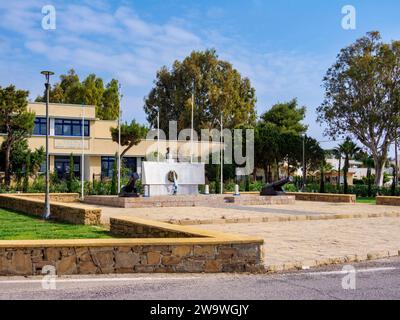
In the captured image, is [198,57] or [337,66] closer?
[337,66]

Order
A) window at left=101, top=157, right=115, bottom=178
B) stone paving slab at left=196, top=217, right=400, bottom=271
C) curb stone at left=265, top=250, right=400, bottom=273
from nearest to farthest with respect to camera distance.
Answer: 1. curb stone at left=265, top=250, right=400, bottom=273
2. stone paving slab at left=196, top=217, right=400, bottom=271
3. window at left=101, top=157, right=115, bottom=178

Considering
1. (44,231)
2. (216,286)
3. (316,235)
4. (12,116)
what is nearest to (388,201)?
(316,235)

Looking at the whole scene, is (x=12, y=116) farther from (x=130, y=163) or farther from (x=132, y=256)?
(x=132, y=256)

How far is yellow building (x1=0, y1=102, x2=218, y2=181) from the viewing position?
Answer: 46.8 m

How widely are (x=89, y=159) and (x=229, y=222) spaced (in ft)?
107

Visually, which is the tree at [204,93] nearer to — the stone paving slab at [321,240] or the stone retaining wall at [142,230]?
the stone paving slab at [321,240]

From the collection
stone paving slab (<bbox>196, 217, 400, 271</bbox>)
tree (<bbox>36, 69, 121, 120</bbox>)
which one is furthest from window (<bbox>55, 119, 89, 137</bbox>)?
stone paving slab (<bbox>196, 217, 400, 271</bbox>)

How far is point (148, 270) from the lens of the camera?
29.0ft

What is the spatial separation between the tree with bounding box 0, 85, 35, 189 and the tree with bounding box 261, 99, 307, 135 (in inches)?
1487

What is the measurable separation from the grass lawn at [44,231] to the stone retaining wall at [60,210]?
0.47 m

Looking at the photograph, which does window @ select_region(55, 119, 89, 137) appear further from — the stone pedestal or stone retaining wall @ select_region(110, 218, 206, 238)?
stone retaining wall @ select_region(110, 218, 206, 238)

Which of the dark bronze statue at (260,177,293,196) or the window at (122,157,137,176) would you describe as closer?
the dark bronze statue at (260,177,293,196)
